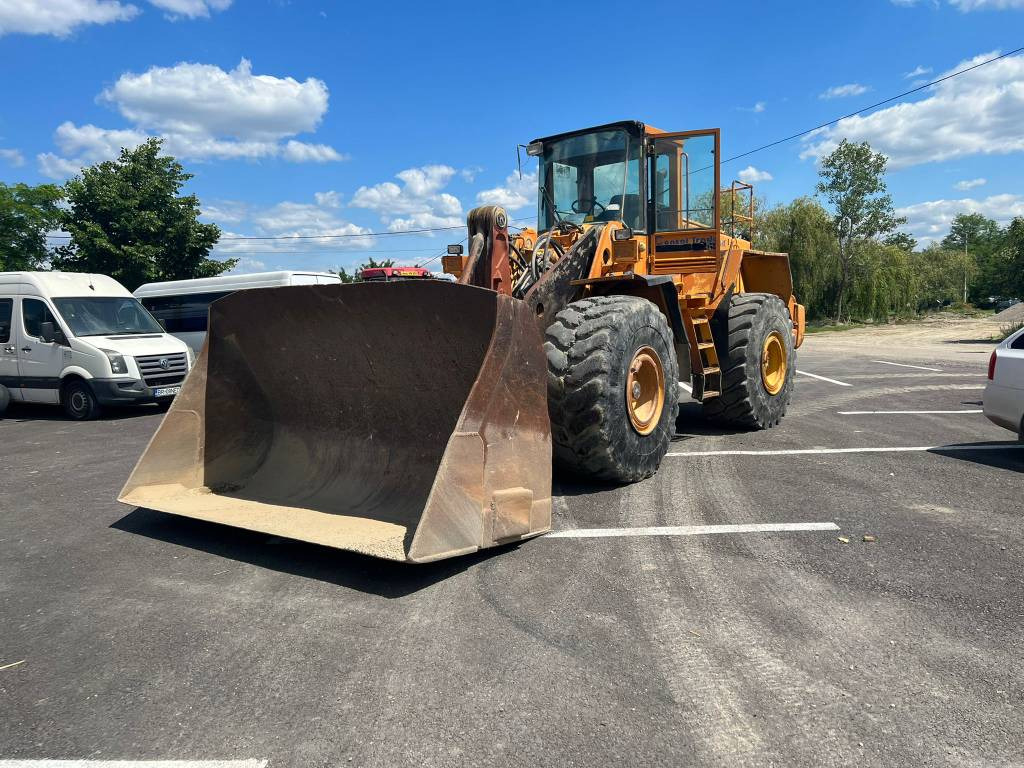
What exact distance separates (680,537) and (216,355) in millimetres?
3780

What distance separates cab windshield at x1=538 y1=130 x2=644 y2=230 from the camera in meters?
7.20

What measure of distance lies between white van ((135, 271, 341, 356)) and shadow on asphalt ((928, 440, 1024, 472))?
12106mm

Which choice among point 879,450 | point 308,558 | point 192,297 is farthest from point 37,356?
point 879,450

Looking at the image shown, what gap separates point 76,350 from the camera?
1113 centimetres

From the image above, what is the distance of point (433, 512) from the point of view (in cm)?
373

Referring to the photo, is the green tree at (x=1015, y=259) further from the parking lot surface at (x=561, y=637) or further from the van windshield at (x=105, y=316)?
the van windshield at (x=105, y=316)

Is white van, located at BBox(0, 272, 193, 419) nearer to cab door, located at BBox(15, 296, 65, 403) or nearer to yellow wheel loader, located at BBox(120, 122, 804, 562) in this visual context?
cab door, located at BBox(15, 296, 65, 403)

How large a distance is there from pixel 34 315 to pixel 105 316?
39.0 inches

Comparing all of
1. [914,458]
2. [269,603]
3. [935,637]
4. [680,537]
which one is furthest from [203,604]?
[914,458]

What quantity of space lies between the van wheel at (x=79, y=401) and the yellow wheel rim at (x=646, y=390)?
29.4 feet

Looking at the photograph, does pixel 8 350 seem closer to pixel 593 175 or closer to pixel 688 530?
pixel 593 175

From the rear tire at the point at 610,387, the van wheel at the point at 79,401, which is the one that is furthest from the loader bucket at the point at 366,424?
the van wheel at the point at 79,401

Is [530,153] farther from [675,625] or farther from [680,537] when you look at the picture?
[675,625]

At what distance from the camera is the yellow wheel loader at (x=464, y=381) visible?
4.29m
